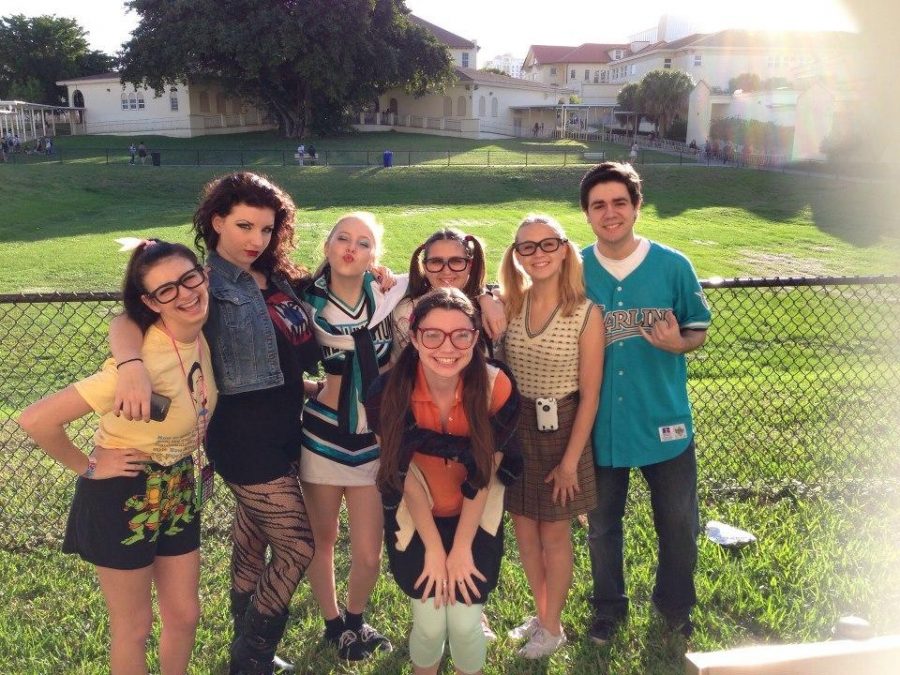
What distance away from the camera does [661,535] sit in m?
3.29

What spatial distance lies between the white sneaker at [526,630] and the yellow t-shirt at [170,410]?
166 centimetres

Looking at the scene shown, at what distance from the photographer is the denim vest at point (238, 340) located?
105 inches

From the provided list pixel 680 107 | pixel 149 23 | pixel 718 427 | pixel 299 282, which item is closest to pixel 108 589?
pixel 299 282

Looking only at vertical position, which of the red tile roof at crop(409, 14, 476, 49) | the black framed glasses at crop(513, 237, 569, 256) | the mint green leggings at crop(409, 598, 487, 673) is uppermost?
the red tile roof at crop(409, 14, 476, 49)

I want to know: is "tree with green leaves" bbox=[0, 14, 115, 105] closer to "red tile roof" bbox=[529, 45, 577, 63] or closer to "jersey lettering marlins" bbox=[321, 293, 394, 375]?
"red tile roof" bbox=[529, 45, 577, 63]

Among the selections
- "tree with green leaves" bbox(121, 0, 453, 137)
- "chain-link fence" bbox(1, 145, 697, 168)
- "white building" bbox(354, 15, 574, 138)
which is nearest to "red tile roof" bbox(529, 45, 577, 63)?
"white building" bbox(354, 15, 574, 138)

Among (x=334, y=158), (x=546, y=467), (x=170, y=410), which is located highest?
(x=334, y=158)

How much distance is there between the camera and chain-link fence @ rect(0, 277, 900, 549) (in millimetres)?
4527

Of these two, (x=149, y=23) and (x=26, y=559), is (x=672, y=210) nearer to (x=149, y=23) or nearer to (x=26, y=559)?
(x=26, y=559)

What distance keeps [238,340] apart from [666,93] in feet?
182

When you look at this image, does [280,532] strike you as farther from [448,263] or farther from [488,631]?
[448,263]

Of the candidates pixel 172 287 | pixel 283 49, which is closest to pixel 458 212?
pixel 172 287

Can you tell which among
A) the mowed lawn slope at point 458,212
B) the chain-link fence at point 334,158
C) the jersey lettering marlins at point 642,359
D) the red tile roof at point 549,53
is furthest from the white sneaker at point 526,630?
the red tile roof at point 549,53

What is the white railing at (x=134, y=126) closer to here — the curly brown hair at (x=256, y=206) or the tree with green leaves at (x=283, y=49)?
the tree with green leaves at (x=283, y=49)
